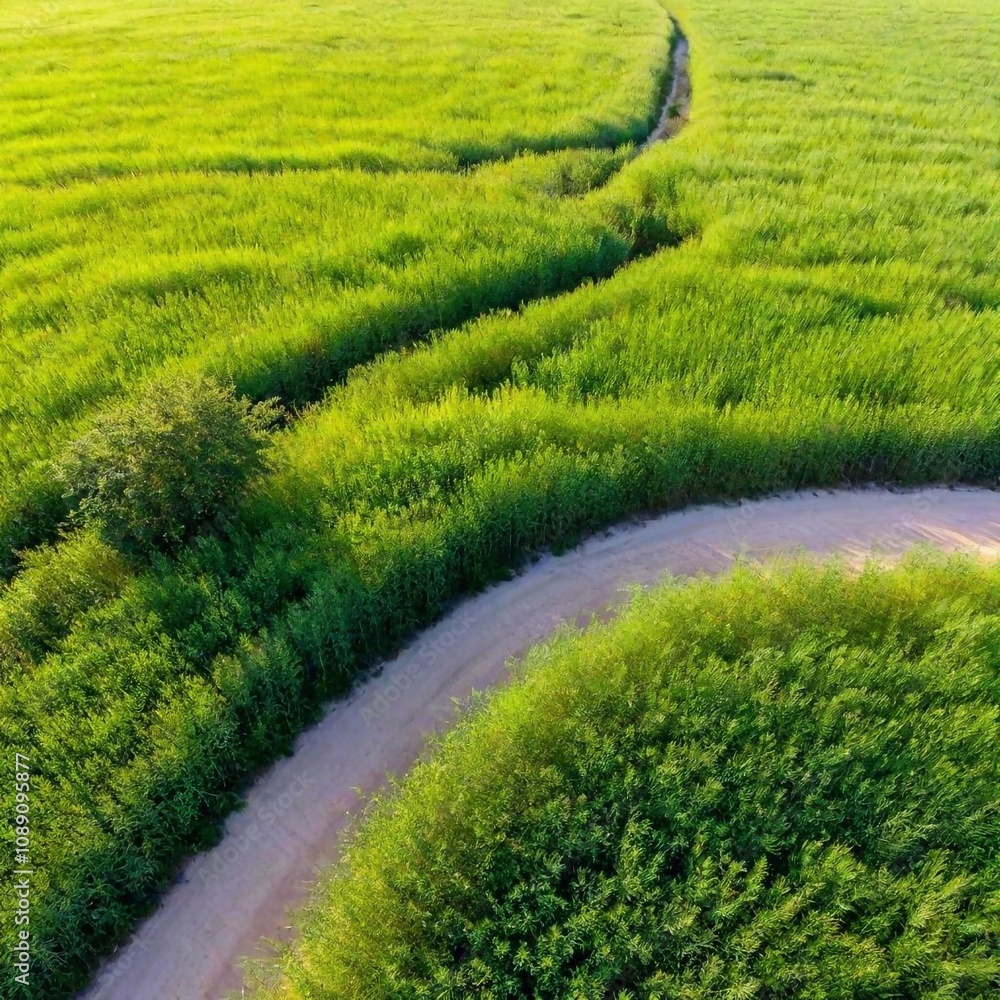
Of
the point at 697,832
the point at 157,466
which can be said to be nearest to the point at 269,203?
the point at 157,466

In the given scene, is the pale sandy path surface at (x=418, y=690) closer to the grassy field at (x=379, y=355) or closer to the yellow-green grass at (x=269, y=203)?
the grassy field at (x=379, y=355)

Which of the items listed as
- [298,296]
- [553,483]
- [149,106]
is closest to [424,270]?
[298,296]

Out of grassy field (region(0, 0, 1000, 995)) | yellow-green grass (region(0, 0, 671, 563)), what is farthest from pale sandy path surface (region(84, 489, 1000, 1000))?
yellow-green grass (region(0, 0, 671, 563))

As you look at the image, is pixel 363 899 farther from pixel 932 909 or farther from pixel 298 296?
pixel 298 296

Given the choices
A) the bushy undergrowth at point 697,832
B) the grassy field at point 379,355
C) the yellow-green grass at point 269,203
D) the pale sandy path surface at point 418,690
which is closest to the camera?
the bushy undergrowth at point 697,832

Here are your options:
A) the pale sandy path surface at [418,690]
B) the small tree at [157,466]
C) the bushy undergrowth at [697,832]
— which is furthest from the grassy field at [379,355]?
the bushy undergrowth at [697,832]

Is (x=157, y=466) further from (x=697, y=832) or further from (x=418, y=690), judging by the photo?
(x=697, y=832)

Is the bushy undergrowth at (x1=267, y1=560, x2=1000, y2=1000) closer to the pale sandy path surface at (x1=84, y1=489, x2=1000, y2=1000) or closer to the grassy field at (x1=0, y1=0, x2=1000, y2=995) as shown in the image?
the pale sandy path surface at (x1=84, y1=489, x2=1000, y2=1000)
